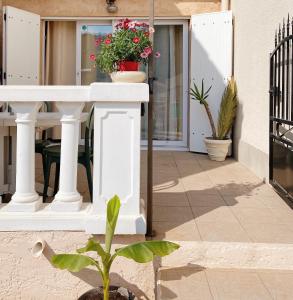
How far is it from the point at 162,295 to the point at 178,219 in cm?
79

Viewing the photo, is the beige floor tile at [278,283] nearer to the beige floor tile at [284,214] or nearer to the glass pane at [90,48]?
the beige floor tile at [284,214]

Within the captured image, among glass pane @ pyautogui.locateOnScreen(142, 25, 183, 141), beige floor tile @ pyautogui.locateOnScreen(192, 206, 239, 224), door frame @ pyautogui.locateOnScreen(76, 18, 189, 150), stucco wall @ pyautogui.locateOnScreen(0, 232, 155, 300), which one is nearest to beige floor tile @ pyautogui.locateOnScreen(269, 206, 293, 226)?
beige floor tile @ pyautogui.locateOnScreen(192, 206, 239, 224)

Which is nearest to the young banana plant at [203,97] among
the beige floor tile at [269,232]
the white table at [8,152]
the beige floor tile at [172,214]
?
the white table at [8,152]

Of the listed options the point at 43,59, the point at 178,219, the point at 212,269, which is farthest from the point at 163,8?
the point at 212,269

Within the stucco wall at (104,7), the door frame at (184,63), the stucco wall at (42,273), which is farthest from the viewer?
the door frame at (184,63)

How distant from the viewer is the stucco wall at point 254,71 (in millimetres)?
4371

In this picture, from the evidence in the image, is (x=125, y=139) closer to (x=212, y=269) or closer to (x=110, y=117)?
(x=110, y=117)

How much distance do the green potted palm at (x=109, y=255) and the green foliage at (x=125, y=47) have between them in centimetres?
96

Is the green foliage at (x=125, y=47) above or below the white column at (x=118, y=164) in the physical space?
above

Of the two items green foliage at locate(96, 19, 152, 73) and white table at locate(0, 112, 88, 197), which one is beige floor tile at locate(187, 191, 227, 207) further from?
green foliage at locate(96, 19, 152, 73)

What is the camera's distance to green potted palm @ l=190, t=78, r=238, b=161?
5887mm

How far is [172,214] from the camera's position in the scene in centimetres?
311

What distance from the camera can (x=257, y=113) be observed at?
483cm

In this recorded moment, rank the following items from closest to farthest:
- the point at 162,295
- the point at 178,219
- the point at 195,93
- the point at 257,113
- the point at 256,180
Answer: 1. the point at 162,295
2. the point at 178,219
3. the point at 256,180
4. the point at 257,113
5. the point at 195,93
